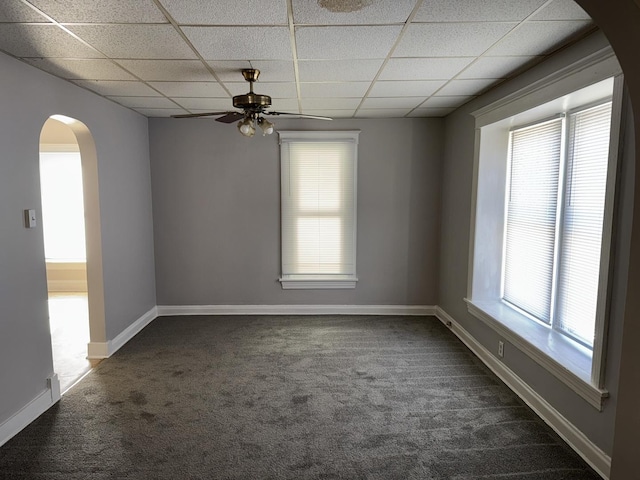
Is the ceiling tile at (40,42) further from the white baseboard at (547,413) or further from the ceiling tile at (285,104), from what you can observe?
the white baseboard at (547,413)

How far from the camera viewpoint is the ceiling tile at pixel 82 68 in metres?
2.53

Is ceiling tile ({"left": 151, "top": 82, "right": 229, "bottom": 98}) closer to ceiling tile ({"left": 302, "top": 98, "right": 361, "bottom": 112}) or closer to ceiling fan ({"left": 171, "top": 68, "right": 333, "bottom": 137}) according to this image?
ceiling fan ({"left": 171, "top": 68, "right": 333, "bottom": 137})

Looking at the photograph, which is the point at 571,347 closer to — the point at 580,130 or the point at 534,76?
the point at 580,130

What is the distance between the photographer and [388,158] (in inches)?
183

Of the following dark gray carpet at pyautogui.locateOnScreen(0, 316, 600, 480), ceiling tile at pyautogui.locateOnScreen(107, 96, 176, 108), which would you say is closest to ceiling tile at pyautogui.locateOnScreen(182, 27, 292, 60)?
ceiling tile at pyautogui.locateOnScreen(107, 96, 176, 108)

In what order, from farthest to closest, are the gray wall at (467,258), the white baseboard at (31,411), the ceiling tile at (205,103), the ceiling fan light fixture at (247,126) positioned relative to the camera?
1. the ceiling tile at (205,103)
2. the ceiling fan light fixture at (247,126)
3. the white baseboard at (31,411)
4. the gray wall at (467,258)

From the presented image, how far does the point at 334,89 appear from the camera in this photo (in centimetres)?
329

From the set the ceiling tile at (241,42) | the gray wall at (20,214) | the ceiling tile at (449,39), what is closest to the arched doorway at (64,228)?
the gray wall at (20,214)

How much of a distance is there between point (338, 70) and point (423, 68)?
598 millimetres

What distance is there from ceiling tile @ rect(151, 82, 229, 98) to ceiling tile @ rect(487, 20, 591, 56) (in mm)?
2079

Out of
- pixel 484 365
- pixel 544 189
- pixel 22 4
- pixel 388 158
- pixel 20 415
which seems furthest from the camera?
pixel 388 158

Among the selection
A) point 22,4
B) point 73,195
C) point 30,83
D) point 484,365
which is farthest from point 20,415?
point 73,195

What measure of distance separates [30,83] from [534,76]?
3.42m

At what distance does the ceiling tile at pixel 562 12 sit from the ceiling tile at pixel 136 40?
1.87 m
